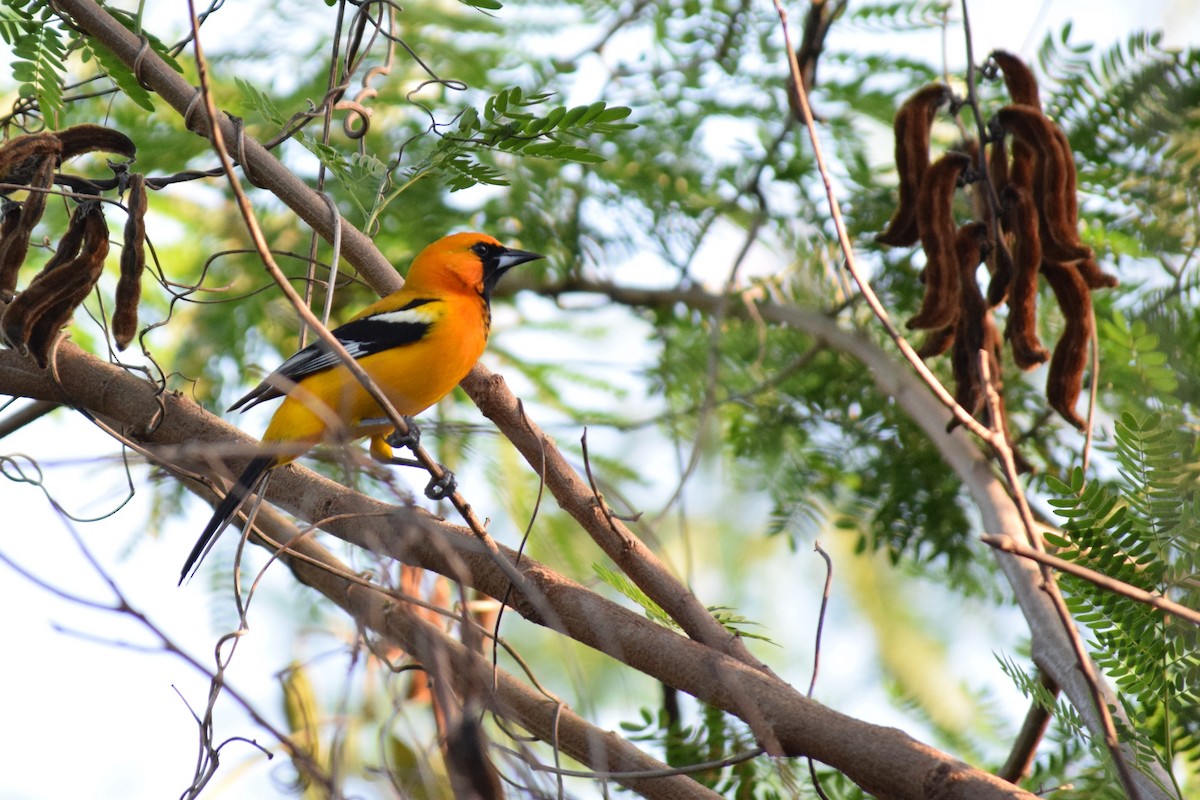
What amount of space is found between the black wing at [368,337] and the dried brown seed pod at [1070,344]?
1911 millimetres

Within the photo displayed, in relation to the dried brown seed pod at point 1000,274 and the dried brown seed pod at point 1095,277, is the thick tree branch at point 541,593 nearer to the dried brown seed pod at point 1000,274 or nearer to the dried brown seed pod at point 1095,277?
the dried brown seed pod at point 1000,274

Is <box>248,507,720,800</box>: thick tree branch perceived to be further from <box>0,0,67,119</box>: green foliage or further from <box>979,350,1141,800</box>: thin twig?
<box>0,0,67,119</box>: green foliage

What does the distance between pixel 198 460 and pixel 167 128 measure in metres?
1.93

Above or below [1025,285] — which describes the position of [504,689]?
below

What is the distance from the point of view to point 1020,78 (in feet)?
10.2

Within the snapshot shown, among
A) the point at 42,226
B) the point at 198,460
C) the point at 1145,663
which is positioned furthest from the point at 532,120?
the point at 42,226

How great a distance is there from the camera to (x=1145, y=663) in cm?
222

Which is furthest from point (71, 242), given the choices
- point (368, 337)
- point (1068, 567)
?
point (1068, 567)

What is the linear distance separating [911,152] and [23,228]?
7.13ft

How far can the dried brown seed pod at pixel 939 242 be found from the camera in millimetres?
2912

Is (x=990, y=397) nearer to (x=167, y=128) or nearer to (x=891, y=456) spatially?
(x=891, y=456)

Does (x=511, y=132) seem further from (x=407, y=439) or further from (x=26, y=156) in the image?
(x=26, y=156)

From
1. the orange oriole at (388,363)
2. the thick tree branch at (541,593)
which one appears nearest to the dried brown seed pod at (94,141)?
the thick tree branch at (541,593)

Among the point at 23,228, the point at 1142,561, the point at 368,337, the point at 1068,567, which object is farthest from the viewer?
the point at 368,337
